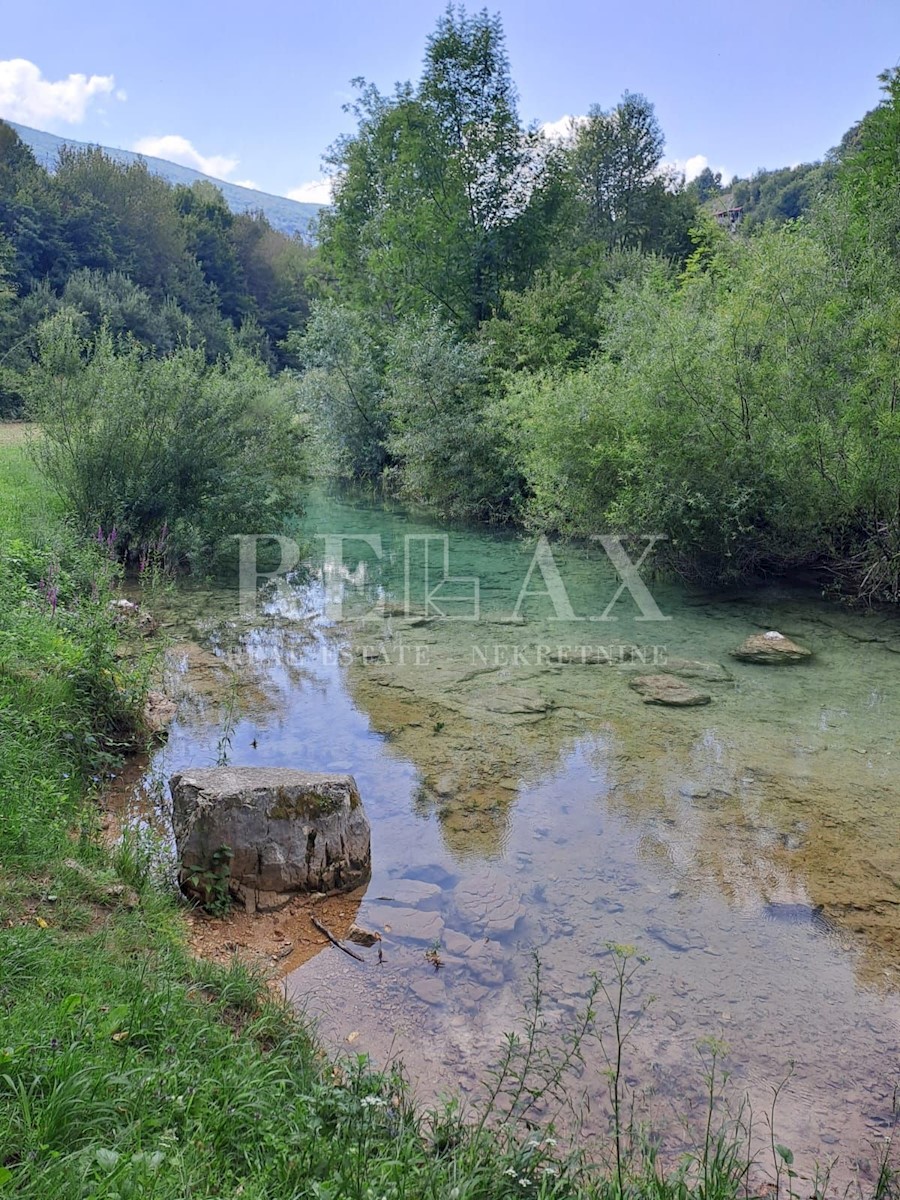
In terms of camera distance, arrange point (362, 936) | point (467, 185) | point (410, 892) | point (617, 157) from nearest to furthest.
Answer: point (362, 936), point (410, 892), point (467, 185), point (617, 157)

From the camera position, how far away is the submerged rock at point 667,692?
7354 millimetres

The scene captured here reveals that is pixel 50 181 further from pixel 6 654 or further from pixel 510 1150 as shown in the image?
pixel 510 1150

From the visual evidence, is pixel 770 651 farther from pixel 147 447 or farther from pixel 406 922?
pixel 147 447

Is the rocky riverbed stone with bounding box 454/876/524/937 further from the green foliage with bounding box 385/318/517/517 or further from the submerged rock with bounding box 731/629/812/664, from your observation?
the green foliage with bounding box 385/318/517/517

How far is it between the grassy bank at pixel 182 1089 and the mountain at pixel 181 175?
29.2m

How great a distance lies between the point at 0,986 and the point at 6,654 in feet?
9.77

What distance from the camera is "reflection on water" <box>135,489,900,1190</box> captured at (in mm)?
3311

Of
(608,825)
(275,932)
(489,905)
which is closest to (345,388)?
(608,825)

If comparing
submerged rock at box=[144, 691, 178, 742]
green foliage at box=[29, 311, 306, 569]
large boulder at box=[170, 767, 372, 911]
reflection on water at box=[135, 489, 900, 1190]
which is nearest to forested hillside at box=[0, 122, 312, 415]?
green foliage at box=[29, 311, 306, 569]

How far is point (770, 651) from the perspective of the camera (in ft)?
28.1

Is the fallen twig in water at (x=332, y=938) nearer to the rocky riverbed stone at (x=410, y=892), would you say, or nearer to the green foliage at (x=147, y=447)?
the rocky riverbed stone at (x=410, y=892)

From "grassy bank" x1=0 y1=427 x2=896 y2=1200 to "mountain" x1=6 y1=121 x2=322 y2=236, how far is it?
95.8ft

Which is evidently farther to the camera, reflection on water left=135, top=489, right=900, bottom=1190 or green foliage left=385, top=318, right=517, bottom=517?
green foliage left=385, top=318, right=517, bottom=517

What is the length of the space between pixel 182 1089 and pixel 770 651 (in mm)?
7645
